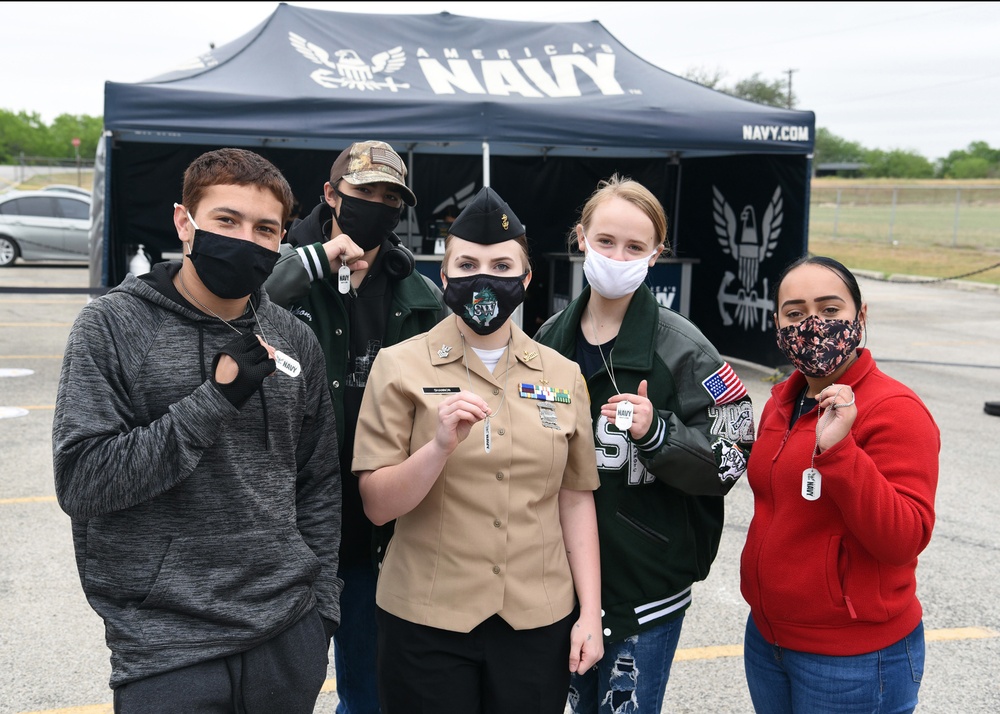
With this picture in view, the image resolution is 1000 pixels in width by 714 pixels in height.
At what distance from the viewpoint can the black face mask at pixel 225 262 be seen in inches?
74.0

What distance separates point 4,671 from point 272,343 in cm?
250

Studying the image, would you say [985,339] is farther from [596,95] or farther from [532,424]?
[532,424]

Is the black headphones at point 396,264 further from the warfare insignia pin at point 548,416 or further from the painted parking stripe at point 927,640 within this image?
the painted parking stripe at point 927,640

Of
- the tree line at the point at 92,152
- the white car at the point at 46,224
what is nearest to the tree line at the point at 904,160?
the tree line at the point at 92,152

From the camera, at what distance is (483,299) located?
211cm

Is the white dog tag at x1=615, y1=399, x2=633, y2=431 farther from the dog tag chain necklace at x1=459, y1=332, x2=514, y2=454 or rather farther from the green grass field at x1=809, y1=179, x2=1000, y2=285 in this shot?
the green grass field at x1=809, y1=179, x2=1000, y2=285

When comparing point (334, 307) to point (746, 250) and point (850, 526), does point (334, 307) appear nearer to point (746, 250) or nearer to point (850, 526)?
point (850, 526)

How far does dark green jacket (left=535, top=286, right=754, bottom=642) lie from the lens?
224 cm

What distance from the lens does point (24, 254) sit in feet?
61.4

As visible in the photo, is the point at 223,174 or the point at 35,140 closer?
the point at 223,174

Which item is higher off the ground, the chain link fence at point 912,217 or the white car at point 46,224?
the chain link fence at point 912,217

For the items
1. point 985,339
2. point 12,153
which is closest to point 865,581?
point 985,339

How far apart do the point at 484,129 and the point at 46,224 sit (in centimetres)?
1421

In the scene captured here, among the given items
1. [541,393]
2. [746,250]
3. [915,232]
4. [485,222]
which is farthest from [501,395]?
[915,232]
